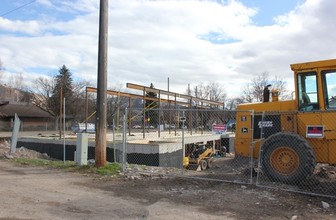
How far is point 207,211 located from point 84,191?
11.0 ft

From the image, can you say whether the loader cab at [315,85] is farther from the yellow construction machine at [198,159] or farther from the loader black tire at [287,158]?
the yellow construction machine at [198,159]

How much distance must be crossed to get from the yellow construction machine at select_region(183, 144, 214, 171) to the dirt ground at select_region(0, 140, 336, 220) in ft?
32.9

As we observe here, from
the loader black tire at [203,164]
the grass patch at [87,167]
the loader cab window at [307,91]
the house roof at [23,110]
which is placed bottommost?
the loader black tire at [203,164]

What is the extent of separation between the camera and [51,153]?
76.6 ft

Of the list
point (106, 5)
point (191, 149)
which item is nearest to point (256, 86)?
point (191, 149)

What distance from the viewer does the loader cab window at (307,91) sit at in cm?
975

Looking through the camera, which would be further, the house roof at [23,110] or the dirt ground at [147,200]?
the house roof at [23,110]

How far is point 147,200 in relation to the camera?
848 centimetres

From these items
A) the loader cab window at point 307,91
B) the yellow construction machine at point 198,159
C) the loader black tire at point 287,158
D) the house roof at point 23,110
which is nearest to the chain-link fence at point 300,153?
the loader black tire at point 287,158

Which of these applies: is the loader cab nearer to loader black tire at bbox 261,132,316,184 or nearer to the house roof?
loader black tire at bbox 261,132,316,184

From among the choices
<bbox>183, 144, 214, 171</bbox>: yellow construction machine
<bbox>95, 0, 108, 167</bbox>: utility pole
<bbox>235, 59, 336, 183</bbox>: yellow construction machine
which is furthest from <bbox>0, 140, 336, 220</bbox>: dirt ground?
<bbox>183, 144, 214, 171</bbox>: yellow construction machine

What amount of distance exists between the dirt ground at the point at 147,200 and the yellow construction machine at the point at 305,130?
0.93 metres

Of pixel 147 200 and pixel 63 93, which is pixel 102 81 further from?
pixel 63 93

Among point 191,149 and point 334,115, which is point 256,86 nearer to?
point 191,149
